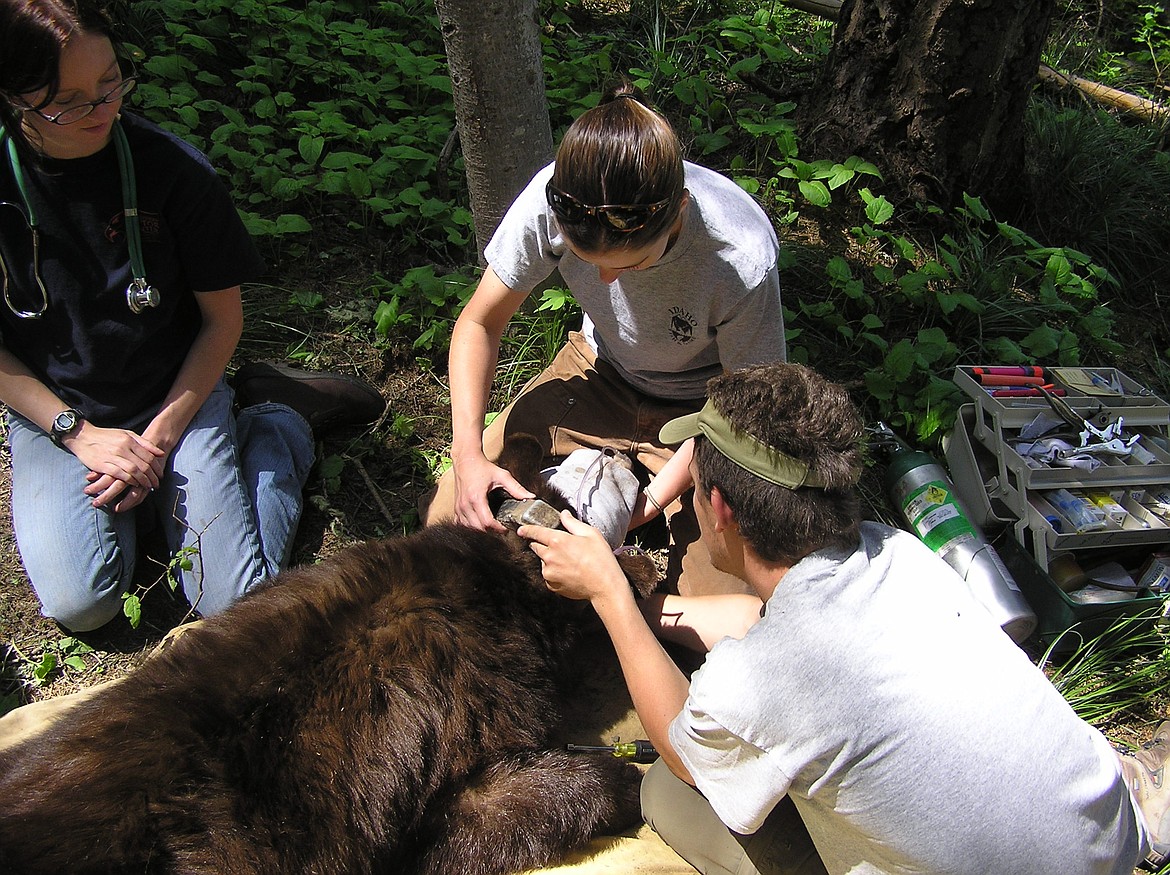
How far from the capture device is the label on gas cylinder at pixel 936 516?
11.5ft

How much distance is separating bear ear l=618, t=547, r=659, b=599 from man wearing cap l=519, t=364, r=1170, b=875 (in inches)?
35.1

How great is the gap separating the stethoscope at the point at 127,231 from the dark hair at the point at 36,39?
356 millimetres

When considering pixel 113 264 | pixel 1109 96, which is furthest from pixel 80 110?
pixel 1109 96

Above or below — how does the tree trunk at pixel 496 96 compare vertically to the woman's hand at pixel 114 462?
above

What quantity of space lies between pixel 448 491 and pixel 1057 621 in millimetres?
2376

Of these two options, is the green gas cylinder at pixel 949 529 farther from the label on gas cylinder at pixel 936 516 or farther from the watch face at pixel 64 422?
the watch face at pixel 64 422

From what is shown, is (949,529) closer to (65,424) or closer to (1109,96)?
(65,424)

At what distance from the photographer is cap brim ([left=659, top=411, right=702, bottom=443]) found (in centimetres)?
218

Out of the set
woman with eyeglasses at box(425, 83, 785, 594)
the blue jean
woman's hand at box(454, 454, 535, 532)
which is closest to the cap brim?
woman with eyeglasses at box(425, 83, 785, 594)

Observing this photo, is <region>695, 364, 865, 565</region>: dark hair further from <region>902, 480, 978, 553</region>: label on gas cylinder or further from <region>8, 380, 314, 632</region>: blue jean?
<region>8, 380, 314, 632</region>: blue jean

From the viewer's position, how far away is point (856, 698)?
6.05 feet

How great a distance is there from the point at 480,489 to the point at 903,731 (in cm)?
164

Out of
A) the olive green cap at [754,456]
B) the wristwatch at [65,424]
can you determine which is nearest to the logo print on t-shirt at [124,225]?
the wristwatch at [65,424]

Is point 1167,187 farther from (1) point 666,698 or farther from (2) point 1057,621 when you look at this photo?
(1) point 666,698
